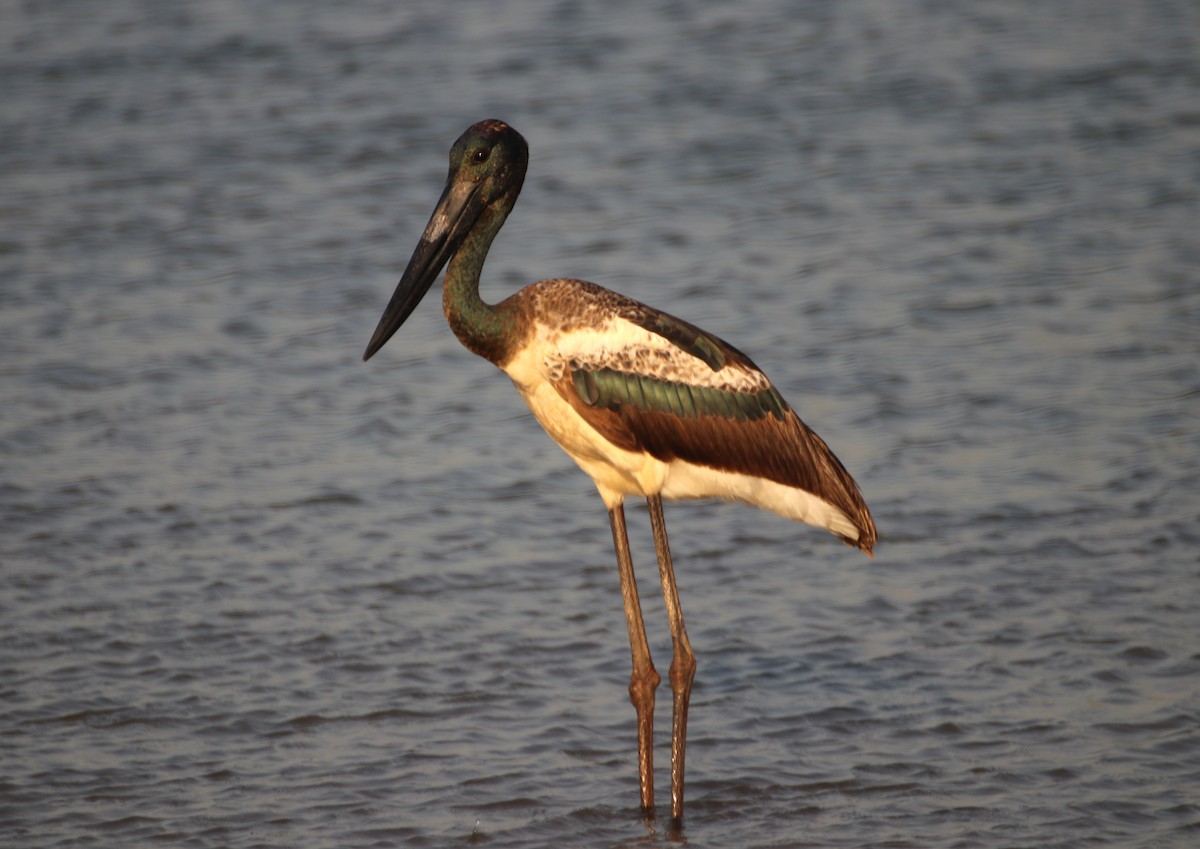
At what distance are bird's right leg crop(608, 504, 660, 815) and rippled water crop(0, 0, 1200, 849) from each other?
133mm

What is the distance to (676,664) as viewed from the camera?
21.2 feet

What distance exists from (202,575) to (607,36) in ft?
34.1

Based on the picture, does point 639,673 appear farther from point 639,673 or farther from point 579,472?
point 579,472

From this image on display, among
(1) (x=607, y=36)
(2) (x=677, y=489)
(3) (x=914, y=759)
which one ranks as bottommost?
(3) (x=914, y=759)

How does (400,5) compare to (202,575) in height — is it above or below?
above

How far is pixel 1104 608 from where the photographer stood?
7.42m

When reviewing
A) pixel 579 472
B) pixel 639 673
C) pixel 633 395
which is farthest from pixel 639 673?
pixel 579 472

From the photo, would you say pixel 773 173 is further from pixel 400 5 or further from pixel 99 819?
pixel 99 819

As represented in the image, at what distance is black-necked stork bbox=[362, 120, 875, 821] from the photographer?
5996mm

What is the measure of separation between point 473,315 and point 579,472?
3.33 metres

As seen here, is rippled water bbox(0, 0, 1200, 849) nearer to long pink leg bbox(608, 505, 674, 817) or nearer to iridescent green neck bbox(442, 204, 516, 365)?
long pink leg bbox(608, 505, 674, 817)

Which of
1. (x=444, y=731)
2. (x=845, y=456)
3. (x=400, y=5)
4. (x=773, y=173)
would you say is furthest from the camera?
(x=400, y=5)

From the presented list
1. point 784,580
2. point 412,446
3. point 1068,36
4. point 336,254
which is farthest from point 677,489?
point 1068,36

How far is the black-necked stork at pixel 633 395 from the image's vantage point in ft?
19.7
